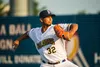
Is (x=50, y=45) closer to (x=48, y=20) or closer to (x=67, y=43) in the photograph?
(x=48, y=20)

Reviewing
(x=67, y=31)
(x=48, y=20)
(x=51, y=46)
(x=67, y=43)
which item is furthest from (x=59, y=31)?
(x=67, y=43)

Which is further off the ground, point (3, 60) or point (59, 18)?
point (59, 18)

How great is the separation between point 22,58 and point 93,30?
7.64ft

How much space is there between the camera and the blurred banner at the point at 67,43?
11797mm

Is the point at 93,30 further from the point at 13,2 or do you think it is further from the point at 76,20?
the point at 13,2

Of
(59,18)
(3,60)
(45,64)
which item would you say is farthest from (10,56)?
(45,64)

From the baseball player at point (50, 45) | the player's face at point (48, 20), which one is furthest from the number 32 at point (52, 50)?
the player's face at point (48, 20)

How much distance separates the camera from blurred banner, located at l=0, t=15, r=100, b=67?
11.8 meters

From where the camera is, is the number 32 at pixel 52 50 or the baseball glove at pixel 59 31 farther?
the number 32 at pixel 52 50

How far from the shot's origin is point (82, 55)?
11.9 metres

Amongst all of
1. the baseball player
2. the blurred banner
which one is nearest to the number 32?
the baseball player

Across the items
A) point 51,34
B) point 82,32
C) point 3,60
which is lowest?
point 3,60

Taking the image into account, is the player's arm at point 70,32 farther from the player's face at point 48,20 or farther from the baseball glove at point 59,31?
the player's face at point 48,20

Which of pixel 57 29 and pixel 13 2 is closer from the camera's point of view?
pixel 57 29
